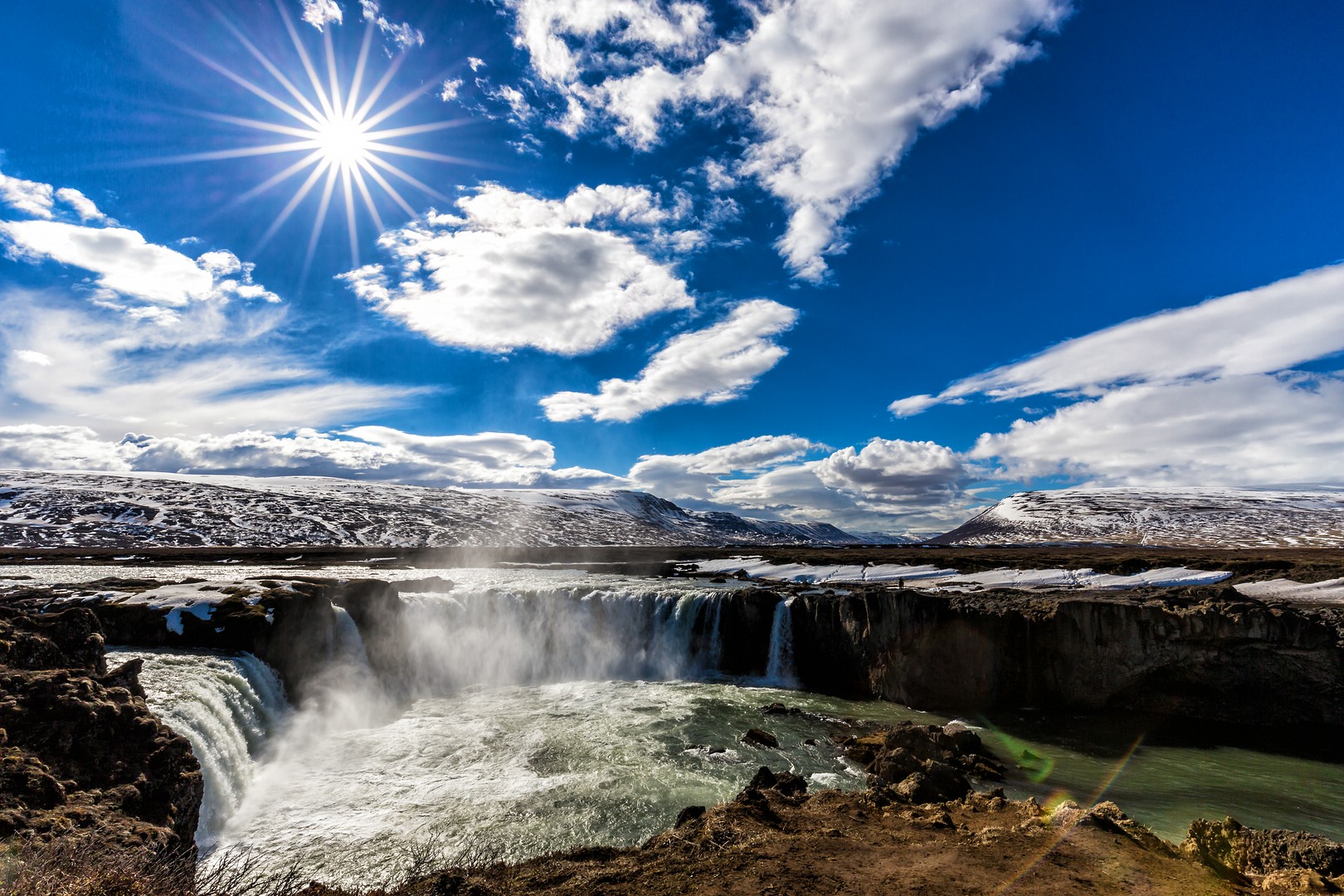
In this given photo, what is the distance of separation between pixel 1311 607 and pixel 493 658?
40.9 m

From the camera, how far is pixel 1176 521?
14650 centimetres

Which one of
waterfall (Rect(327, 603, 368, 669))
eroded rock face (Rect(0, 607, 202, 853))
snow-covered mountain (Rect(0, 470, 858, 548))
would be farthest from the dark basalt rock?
snow-covered mountain (Rect(0, 470, 858, 548))

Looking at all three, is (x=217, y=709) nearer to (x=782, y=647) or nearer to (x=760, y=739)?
(x=760, y=739)

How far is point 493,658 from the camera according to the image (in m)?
33.1

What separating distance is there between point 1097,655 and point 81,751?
3454cm

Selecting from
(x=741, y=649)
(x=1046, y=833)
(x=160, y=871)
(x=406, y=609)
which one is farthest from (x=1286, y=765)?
(x=406, y=609)

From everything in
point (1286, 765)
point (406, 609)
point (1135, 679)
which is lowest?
point (1286, 765)

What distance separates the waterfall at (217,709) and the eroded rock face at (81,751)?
95.3 inches

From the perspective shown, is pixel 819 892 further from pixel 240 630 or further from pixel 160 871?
pixel 240 630

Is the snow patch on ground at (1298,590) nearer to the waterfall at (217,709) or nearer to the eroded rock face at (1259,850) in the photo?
the eroded rock face at (1259,850)

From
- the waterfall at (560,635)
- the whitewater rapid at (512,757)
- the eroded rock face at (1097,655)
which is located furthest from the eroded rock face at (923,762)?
the waterfall at (560,635)

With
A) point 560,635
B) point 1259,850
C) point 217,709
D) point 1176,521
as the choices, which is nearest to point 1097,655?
point 1259,850

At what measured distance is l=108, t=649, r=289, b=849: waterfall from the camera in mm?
14273

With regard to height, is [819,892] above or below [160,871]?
below
